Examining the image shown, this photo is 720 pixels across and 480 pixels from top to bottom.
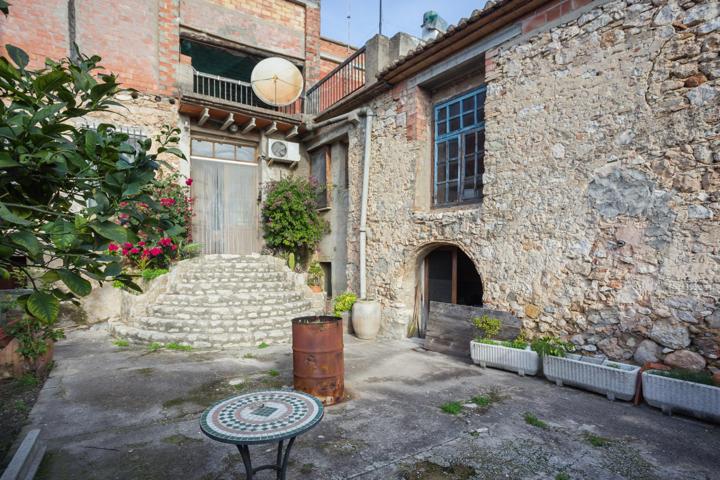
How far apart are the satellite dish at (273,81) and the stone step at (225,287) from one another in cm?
461

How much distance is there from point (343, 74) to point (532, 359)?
25.0 feet

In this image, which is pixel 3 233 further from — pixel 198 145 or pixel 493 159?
pixel 198 145

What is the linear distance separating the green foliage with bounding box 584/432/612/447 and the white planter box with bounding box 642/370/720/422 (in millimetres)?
1001

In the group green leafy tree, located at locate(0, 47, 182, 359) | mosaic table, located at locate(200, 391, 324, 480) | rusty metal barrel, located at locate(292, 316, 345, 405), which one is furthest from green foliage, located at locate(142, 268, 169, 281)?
green leafy tree, located at locate(0, 47, 182, 359)

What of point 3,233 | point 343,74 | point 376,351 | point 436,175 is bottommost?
point 376,351

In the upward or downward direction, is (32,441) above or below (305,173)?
below

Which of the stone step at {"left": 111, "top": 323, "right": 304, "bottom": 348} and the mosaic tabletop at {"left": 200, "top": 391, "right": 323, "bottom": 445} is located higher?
the mosaic tabletop at {"left": 200, "top": 391, "right": 323, "bottom": 445}

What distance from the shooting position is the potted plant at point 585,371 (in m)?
4.07

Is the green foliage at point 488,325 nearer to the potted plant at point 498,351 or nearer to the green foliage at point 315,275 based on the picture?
the potted plant at point 498,351

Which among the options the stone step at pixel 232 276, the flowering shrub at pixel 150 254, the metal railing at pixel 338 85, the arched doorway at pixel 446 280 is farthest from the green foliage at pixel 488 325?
the flowering shrub at pixel 150 254

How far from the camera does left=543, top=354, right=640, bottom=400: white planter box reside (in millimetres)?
4058

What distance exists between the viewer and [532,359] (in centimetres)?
489

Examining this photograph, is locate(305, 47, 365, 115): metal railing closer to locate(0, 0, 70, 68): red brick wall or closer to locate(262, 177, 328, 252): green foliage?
locate(262, 177, 328, 252): green foliage

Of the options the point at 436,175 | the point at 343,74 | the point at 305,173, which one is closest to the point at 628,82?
the point at 436,175
